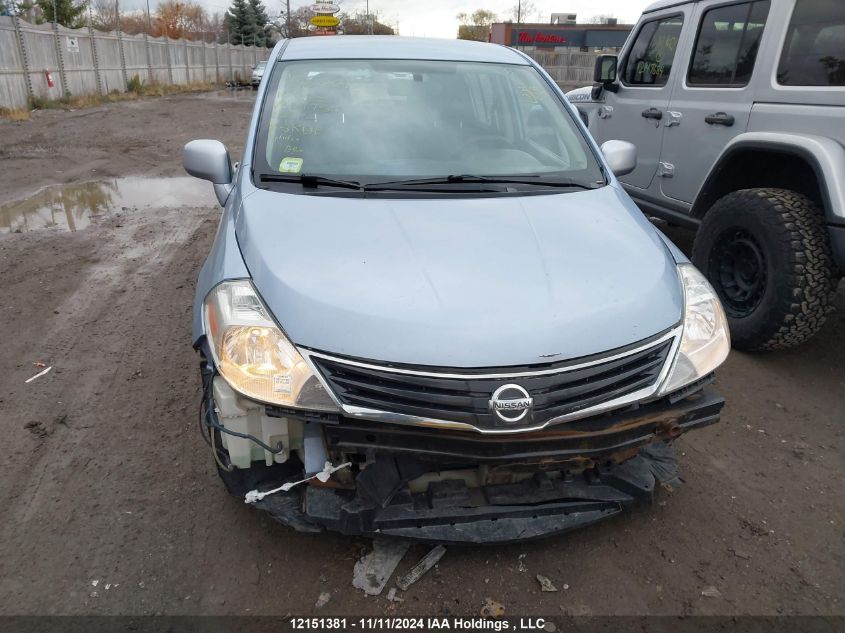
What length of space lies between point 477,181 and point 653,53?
3633 mm

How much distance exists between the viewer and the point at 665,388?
216cm

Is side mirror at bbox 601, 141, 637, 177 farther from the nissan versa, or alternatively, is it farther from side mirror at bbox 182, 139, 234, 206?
side mirror at bbox 182, 139, 234, 206

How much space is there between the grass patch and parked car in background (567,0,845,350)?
16.9m

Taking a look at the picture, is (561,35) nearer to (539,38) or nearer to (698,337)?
(539,38)

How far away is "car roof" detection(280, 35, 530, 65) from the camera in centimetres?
353

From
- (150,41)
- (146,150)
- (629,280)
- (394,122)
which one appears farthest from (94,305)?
(150,41)

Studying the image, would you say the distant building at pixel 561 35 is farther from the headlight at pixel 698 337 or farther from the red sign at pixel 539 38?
the headlight at pixel 698 337

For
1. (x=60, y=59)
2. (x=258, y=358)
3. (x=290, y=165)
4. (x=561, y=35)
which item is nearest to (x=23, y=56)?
(x=60, y=59)

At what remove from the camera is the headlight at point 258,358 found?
1997 millimetres

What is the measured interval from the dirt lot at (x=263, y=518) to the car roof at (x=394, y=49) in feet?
6.49

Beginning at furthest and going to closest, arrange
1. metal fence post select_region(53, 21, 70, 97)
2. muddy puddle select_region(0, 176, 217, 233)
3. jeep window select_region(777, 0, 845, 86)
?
metal fence post select_region(53, 21, 70, 97)
muddy puddle select_region(0, 176, 217, 233)
jeep window select_region(777, 0, 845, 86)

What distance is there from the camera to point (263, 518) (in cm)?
259

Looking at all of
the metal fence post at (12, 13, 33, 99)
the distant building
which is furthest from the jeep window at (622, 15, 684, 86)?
the distant building

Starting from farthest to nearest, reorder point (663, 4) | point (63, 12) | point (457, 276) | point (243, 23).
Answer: point (243, 23), point (63, 12), point (663, 4), point (457, 276)
